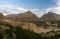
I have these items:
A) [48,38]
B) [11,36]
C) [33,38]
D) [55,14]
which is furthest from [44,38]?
[55,14]

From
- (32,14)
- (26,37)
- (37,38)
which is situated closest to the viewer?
(26,37)

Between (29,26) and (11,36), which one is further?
(29,26)

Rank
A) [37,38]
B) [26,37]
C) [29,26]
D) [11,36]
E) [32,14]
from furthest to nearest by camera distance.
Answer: [32,14], [29,26], [37,38], [26,37], [11,36]

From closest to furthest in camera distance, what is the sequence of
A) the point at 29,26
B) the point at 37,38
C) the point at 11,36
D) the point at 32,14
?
the point at 11,36 → the point at 37,38 → the point at 29,26 → the point at 32,14

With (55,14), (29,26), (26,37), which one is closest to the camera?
(26,37)

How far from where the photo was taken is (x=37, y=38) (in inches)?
1725

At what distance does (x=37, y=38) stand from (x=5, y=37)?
15.0 metres

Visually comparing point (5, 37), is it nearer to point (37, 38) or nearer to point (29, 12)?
point (37, 38)

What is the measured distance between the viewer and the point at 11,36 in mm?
28859

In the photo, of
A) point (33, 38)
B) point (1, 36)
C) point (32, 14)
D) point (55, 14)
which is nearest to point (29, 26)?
point (33, 38)

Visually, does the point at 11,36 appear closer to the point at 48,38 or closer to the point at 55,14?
the point at 48,38

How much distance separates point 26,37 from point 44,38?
840cm

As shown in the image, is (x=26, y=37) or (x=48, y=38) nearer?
(x=26, y=37)

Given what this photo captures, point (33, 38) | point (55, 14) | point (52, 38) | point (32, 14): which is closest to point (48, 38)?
point (52, 38)
